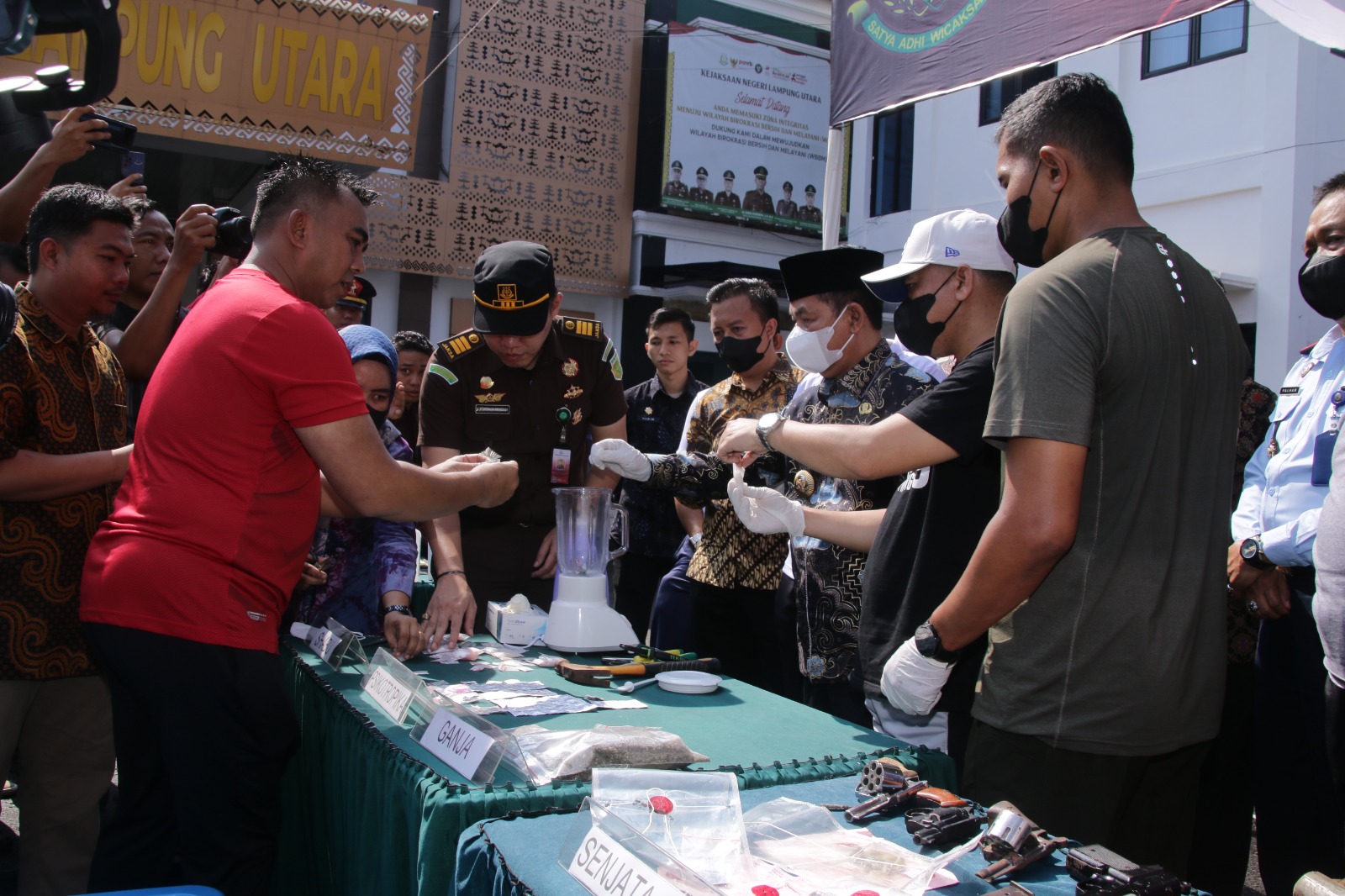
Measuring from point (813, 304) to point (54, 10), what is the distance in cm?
186

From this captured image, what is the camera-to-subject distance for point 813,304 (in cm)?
258

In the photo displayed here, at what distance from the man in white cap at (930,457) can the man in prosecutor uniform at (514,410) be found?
1.08 metres

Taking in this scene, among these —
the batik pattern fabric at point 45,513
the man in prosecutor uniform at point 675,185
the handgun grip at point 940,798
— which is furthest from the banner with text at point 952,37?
the man in prosecutor uniform at point 675,185

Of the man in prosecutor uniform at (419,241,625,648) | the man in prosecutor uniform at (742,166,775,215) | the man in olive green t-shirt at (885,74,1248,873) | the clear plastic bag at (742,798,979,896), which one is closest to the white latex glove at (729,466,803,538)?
the man in olive green t-shirt at (885,74,1248,873)

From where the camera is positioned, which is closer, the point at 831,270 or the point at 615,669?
the point at 615,669

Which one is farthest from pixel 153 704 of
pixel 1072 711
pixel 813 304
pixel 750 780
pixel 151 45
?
pixel 151 45

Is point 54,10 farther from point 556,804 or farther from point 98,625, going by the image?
point 556,804

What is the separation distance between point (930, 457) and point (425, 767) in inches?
41.1

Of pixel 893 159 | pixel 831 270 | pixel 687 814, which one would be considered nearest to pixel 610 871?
pixel 687 814

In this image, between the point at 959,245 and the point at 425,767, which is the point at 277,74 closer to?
the point at 959,245

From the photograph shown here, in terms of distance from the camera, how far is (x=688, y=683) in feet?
6.61

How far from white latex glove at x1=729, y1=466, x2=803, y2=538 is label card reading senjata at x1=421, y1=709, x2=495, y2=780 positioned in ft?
3.14

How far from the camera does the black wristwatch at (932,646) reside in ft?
5.18

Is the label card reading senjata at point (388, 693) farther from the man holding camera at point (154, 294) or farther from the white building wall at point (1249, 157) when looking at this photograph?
the white building wall at point (1249, 157)
